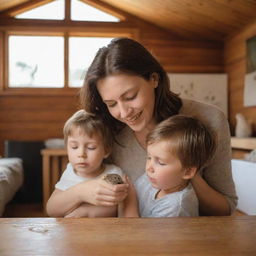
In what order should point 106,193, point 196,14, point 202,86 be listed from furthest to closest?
1. point 202,86
2. point 196,14
3. point 106,193

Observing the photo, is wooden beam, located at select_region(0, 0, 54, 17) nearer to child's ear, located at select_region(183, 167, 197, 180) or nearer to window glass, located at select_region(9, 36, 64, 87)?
window glass, located at select_region(9, 36, 64, 87)

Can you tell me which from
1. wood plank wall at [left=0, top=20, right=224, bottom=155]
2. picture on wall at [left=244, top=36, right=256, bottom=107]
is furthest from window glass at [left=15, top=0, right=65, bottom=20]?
picture on wall at [left=244, top=36, right=256, bottom=107]

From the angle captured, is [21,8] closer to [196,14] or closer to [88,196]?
[196,14]

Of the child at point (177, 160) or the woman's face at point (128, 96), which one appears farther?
the woman's face at point (128, 96)

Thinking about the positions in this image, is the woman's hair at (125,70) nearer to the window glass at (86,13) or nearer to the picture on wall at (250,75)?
the picture on wall at (250,75)

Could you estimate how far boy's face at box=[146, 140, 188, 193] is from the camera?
123 centimetres

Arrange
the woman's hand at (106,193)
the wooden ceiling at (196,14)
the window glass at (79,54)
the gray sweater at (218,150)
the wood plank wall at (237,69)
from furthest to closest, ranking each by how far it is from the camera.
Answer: the window glass at (79,54), the wood plank wall at (237,69), the wooden ceiling at (196,14), the gray sweater at (218,150), the woman's hand at (106,193)

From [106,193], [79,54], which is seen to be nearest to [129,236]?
[106,193]

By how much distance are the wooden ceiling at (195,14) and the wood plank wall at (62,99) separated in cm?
14

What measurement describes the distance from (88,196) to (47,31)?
422 cm

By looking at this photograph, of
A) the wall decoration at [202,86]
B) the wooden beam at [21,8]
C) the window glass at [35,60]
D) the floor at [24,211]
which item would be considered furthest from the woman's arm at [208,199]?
the wooden beam at [21,8]

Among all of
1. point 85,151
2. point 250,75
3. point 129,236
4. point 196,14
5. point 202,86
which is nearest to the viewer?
point 129,236

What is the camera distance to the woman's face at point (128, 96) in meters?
1.32

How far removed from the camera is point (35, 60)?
513cm
